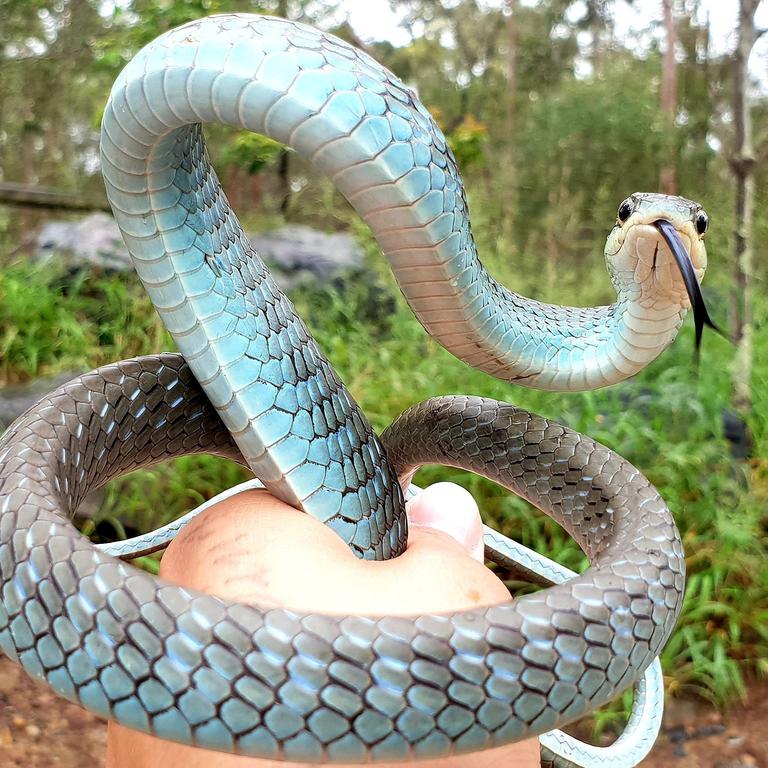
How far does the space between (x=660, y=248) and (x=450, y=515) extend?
1.91 ft

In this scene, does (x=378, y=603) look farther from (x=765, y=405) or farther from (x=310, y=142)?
(x=765, y=405)

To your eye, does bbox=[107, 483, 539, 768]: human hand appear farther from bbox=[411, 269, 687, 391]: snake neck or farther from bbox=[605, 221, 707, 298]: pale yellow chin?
bbox=[605, 221, 707, 298]: pale yellow chin

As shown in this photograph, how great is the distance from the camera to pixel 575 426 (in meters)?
3.49

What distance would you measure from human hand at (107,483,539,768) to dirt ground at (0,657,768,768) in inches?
89.4

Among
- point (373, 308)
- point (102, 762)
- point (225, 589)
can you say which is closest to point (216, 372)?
point (225, 589)

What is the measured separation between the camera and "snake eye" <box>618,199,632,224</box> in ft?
4.39

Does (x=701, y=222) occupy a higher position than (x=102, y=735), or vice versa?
(x=701, y=222)

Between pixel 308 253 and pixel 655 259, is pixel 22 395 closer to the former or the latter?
pixel 308 253

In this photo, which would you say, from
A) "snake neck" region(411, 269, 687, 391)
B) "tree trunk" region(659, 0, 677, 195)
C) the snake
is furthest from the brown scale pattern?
"tree trunk" region(659, 0, 677, 195)

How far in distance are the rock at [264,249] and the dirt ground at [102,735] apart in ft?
8.81

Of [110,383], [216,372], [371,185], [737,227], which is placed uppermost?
[371,185]

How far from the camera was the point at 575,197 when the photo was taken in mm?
8188

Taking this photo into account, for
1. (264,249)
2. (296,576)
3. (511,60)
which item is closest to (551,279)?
(264,249)

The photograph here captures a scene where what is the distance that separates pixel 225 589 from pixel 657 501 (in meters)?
0.66
